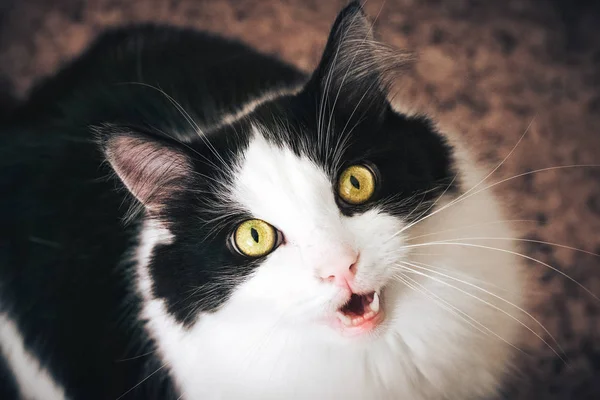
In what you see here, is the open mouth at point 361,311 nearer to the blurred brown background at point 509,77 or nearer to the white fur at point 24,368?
the blurred brown background at point 509,77

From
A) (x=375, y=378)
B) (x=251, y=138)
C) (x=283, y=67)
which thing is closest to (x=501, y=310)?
(x=375, y=378)

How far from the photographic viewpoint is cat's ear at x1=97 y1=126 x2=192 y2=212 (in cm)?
63

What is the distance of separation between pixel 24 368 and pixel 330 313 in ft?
1.99

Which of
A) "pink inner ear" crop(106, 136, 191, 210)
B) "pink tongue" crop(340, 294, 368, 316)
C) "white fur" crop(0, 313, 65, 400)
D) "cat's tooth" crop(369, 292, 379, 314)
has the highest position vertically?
"pink inner ear" crop(106, 136, 191, 210)

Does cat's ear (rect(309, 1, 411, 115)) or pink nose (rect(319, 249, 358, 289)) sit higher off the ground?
cat's ear (rect(309, 1, 411, 115))

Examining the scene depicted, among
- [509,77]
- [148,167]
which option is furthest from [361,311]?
[509,77]

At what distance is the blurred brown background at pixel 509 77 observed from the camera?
0.83 meters

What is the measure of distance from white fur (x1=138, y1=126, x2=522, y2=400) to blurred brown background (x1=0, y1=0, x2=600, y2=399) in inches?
3.3

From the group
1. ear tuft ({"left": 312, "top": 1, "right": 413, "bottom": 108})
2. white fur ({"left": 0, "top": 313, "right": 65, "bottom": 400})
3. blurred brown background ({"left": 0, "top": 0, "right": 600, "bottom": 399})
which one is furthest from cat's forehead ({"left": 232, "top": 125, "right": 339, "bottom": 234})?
white fur ({"left": 0, "top": 313, "right": 65, "bottom": 400})

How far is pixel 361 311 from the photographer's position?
25.9 inches

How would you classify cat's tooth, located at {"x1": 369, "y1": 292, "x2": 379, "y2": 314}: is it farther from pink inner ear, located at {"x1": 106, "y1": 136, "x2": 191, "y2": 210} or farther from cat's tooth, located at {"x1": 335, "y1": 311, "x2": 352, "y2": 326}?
pink inner ear, located at {"x1": 106, "y1": 136, "x2": 191, "y2": 210}

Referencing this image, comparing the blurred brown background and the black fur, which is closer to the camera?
the black fur

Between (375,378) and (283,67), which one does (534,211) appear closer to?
(375,378)

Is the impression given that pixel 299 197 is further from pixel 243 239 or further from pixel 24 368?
pixel 24 368
